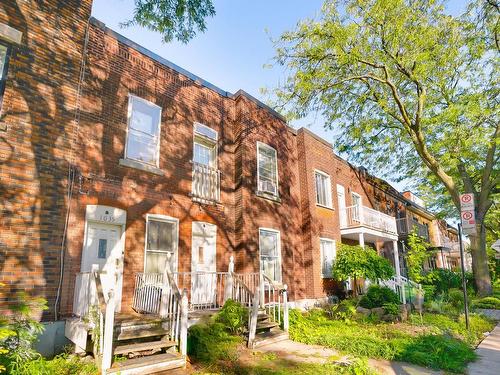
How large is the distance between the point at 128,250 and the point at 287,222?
741 cm

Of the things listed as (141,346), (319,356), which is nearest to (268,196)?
(319,356)

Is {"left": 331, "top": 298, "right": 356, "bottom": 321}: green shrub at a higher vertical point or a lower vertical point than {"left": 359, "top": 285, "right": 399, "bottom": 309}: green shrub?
lower

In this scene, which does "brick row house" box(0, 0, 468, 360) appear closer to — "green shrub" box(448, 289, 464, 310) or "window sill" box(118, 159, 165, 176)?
"window sill" box(118, 159, 165, 176)

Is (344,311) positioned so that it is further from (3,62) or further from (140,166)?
(3,62)

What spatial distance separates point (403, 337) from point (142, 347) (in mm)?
6643

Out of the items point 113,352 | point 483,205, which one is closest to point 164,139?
point 113,352

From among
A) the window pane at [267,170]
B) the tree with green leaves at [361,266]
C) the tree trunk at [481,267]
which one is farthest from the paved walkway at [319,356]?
the tree trunk at [481,267]

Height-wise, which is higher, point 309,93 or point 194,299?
point 309,93

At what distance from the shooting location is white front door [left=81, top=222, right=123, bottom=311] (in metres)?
7.55

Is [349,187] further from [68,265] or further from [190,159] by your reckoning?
[68,265]

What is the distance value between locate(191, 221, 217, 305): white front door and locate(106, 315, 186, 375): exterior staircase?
264 cm

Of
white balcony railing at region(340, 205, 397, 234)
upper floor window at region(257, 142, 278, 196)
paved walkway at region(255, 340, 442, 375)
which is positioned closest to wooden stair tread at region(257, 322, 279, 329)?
paved walkway at region(255, 340, 442, 375)

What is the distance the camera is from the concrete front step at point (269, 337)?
804cm

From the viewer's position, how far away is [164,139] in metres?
9.98
